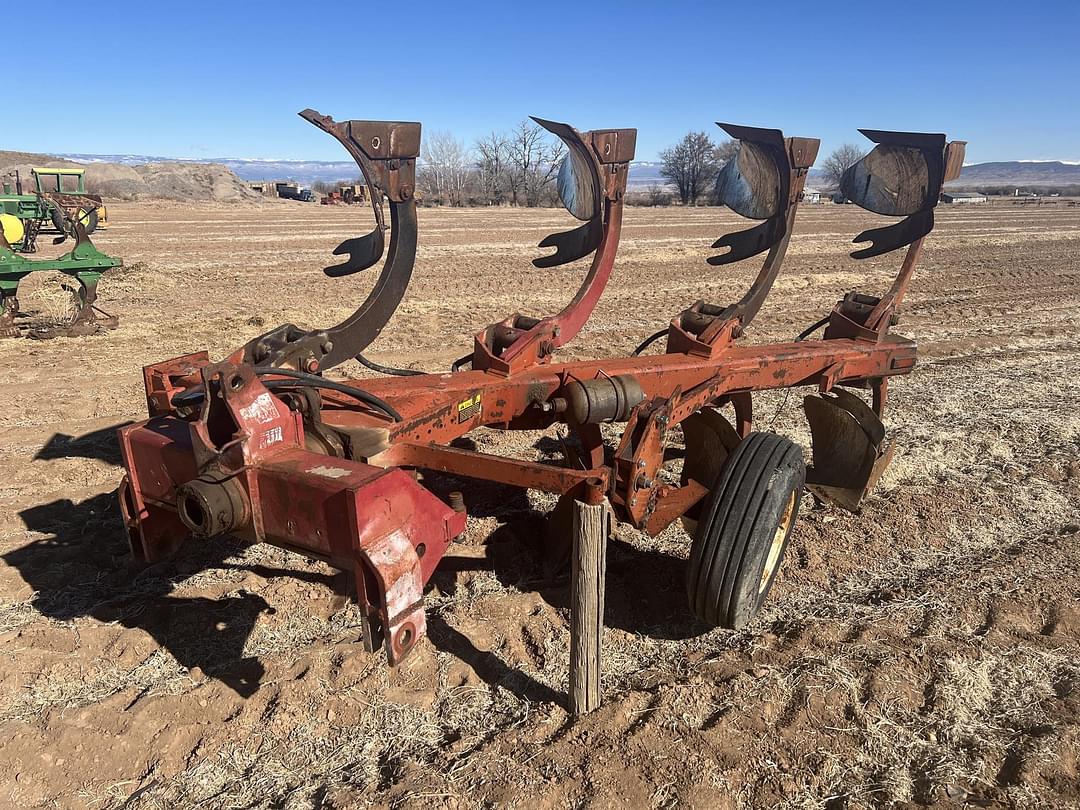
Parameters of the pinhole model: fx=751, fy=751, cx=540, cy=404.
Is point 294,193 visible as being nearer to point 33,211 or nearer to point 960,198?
point 33,211

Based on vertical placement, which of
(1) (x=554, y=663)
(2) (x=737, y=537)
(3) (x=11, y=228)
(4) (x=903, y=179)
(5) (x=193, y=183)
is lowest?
(1) (x=554, y=663)

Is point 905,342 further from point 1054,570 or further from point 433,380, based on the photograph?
point 433,380

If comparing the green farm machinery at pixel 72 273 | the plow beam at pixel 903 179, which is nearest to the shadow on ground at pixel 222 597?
the plow beam at pixel 903 179

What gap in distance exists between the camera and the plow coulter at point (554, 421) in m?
2.38

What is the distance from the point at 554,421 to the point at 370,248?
3.87ft

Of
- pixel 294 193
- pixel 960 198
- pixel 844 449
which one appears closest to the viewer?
pixel 844 449

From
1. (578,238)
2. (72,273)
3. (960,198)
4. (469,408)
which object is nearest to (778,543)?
(469,408)

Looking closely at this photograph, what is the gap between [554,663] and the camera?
321 cm

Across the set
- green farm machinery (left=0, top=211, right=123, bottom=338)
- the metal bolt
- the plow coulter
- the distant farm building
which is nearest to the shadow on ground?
the plow coulter

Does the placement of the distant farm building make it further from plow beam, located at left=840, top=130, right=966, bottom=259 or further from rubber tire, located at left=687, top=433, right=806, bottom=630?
rubber tire, located at left=687, top=433, right=806, bottom=630

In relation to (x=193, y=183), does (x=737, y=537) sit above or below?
below

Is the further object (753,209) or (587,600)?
(753,209)

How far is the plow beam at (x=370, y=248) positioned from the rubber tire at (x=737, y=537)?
1.68 metres

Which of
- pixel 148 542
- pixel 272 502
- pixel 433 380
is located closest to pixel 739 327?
pixel 433 380
